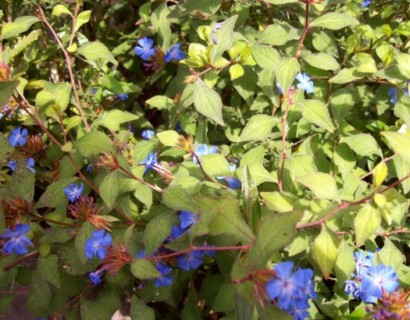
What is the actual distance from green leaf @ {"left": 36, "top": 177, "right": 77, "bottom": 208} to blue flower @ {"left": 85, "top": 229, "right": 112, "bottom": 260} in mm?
251

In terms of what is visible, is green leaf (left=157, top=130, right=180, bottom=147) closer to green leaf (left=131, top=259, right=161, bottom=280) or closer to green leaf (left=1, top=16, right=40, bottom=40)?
green leaf (left=131, top=259, right=161, bottom=280)

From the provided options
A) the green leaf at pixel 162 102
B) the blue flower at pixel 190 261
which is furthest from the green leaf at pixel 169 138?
the blue flower at pixel 190 261

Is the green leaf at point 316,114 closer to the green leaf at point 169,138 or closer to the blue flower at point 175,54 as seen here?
the green leaf at point 169,138

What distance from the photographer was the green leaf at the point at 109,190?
1.40 meters

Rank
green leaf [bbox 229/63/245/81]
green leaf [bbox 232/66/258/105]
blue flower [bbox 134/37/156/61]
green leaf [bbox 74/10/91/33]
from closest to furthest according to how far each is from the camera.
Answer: green leaf [bbox 229/63/245/81]
green leaf [bbox 232/66/258/105]
green leaf [bbox 74/10/91/33]
blue flower [bbox 134/37/156/61]

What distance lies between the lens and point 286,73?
5.19ft

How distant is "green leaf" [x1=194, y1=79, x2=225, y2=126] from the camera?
1.54m

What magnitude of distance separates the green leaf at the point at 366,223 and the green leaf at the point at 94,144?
0.68 m

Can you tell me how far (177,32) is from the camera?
2184 mm

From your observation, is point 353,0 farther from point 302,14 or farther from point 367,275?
point 367,275

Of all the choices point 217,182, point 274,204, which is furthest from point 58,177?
point 274,204

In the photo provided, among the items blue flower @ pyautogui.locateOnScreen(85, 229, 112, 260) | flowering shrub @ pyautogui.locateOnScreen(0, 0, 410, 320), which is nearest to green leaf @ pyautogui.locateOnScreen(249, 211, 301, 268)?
flowering shrub @ pyautogui.locateOnScreen(0, 0, 410, 320)

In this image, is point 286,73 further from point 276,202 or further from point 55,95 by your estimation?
point 55,95

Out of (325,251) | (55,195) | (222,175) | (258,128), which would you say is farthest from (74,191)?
(325,251)
